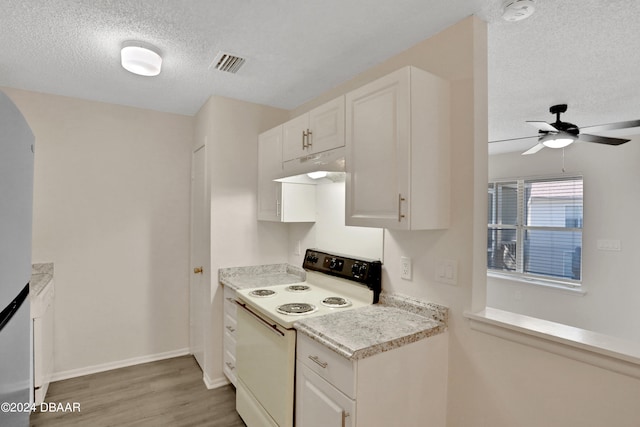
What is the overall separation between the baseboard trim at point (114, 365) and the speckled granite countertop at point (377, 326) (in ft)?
7.28

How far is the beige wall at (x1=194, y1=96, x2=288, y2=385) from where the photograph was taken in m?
2.74

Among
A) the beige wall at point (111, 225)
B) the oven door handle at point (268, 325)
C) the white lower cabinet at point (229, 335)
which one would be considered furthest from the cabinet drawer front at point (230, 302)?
the beige wall at point (111, 225)

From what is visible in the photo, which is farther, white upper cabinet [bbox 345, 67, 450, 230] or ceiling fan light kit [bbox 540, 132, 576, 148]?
ceiling fan light kit [bbox 540, 132, 576, 148]

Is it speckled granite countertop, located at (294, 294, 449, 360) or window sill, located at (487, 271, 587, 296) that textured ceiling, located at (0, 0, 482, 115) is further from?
window sill, located at (487, 271, 587, 296)

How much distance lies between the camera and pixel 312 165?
2182 millimetres

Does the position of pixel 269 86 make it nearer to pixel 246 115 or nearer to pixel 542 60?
pixel 246 115

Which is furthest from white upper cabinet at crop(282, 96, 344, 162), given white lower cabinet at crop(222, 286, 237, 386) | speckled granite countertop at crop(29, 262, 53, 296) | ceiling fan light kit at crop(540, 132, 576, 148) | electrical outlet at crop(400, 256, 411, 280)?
ceiling fan light kit at crop(540, 132, 576, 148)

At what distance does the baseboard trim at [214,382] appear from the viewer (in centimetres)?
268

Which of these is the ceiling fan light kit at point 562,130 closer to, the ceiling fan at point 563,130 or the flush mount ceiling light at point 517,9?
the ceiling fan at point 563,130

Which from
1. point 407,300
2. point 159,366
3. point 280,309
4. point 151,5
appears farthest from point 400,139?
point 159,366

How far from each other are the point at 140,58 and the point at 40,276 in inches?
76.5

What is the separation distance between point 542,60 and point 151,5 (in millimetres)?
2317

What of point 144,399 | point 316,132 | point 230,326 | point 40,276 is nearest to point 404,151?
point 316,132

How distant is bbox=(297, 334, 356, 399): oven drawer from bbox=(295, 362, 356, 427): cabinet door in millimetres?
29
